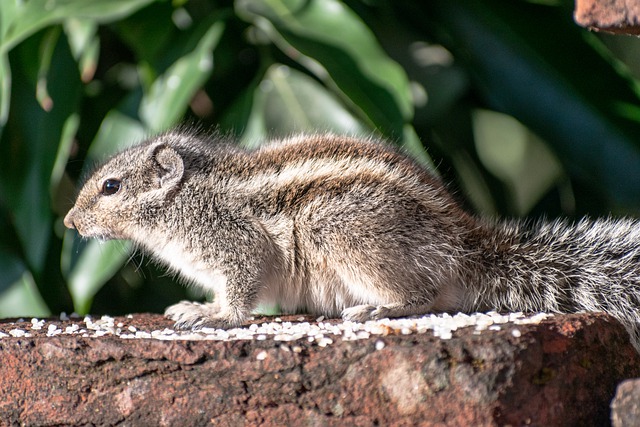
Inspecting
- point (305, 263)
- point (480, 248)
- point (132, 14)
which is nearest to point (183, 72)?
point (132, 14)

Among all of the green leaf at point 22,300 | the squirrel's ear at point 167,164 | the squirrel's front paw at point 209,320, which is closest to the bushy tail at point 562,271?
the squirrel's front paw at point 209,320

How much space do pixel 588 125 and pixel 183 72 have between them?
5.75 feet

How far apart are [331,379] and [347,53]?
199 centimetres

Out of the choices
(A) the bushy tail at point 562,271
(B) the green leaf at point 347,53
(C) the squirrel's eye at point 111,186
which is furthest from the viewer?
(B) the green leaf at point 347,53

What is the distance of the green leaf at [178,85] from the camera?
166 inches

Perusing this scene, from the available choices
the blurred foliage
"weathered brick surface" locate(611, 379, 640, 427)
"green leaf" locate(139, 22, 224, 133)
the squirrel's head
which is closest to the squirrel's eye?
the squirrel's head

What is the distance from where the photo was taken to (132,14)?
4562 mm

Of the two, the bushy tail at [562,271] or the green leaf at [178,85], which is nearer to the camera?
the bushy tail at [562,271]

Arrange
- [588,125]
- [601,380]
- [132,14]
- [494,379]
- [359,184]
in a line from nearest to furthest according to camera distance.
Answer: [494,379] → [601,380] → [359,184] → [588,125] → [132,14]

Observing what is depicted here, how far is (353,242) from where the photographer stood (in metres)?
3.09

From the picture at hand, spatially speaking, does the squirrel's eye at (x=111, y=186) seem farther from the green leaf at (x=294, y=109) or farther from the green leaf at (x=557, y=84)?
the green leaf at (x=557, y=84)

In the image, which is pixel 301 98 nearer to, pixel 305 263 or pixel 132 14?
pixel 132 14

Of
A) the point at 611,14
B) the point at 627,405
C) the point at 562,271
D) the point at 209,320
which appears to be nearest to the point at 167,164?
the point at 209,320

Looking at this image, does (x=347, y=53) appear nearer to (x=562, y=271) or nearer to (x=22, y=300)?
(x=562, y=271)
